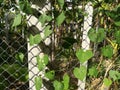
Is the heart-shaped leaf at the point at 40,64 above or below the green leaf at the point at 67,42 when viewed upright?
below

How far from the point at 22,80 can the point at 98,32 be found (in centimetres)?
160

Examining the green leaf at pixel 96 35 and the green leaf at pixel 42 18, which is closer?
the green leaf at pixel 42 18

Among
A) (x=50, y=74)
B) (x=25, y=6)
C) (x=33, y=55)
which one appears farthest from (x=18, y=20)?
(x=50, y=74)

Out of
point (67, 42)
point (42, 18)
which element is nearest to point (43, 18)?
point (42, 18)

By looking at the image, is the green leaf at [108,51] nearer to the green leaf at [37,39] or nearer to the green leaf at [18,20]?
the green leaf at [37,39]

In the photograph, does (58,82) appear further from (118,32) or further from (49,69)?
(118,32)

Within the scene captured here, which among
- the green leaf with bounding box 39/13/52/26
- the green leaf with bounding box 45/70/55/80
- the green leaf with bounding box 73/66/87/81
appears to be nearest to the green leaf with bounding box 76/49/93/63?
the green leaf with bounding box 73/66/87/81

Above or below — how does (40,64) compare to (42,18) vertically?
below

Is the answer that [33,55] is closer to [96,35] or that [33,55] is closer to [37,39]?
[37,39]

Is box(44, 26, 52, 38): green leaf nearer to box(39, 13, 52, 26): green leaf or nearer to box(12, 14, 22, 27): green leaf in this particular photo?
box(39, 13, 52, 26): green leaf

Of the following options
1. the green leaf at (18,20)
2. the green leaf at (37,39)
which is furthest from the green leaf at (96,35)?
the green leaf at (18,20)

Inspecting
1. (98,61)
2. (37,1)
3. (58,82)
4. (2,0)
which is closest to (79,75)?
(58,82)

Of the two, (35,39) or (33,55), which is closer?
(35,39)

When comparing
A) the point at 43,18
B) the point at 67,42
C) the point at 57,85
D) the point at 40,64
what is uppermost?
the point at 43,18
